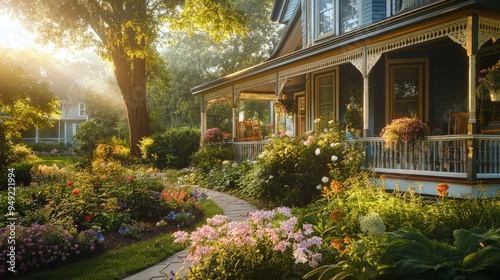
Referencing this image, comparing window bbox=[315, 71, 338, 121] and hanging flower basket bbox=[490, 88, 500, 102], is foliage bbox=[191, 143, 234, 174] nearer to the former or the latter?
window bbox=[315, 71, 338, 121]

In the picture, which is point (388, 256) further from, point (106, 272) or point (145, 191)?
point (145, 191)

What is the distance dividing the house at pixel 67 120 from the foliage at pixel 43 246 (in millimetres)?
43110

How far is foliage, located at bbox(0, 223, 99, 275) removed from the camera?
17.8ft

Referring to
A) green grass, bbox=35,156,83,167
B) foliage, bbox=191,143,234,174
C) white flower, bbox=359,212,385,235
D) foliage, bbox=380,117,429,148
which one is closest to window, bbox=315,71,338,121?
foliage, bbox=191,143,234,174

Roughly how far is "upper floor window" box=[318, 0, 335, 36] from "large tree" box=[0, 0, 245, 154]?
777 centimetres

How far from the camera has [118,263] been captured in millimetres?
5594

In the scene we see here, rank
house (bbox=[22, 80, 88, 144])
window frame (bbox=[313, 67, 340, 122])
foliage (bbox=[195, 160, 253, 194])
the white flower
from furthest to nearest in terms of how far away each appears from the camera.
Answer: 1. house (bbox=[22, 80, 88, 144])
2. window frame (bbox=[313, 67, 340, 122])
3. foliage (bbox=[195, 160, 253, 194])
4. the white flower

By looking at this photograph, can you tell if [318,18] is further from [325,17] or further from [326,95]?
[326,95]

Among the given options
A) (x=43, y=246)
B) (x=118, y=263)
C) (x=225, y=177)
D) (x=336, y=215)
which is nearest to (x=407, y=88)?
(x=225, y=177)

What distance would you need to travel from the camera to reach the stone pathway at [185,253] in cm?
512

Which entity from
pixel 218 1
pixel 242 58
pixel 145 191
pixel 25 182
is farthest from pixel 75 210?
pixel 242 58

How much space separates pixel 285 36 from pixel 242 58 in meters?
21.3

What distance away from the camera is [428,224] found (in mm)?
4887

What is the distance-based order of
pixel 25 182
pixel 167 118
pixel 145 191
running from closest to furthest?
pixel 145 191 → pixel 25 182 → pixel 167 118
